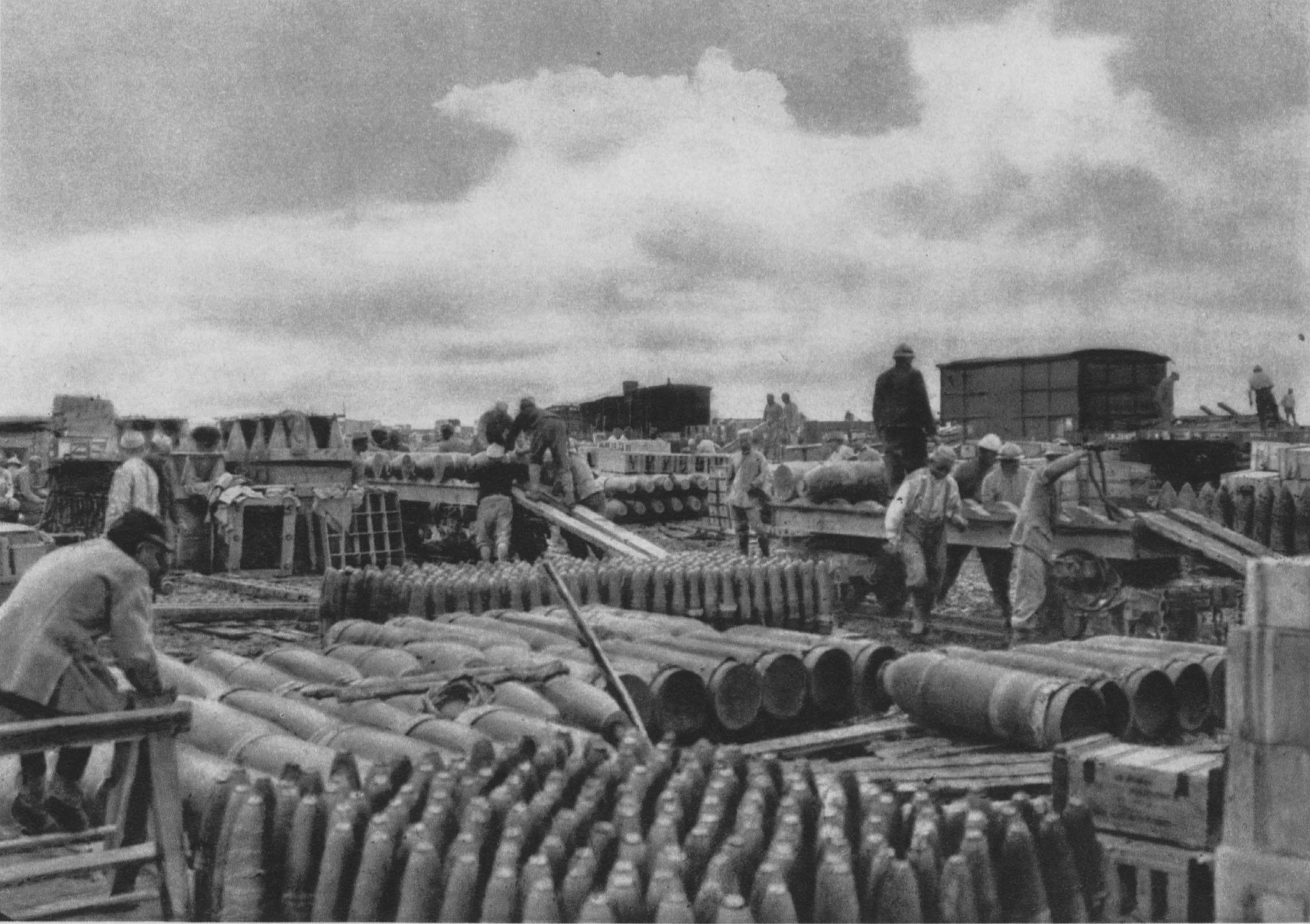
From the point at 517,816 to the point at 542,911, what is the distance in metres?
0.50

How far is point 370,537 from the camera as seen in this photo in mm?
18078

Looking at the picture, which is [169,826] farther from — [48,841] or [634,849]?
[634,849]

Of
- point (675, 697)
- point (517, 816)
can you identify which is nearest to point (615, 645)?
point (675, 697)

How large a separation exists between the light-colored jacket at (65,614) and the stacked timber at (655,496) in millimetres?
16277

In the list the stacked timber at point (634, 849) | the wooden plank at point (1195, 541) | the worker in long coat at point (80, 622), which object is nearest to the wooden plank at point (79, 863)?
the stacked timber at point (634, 849)

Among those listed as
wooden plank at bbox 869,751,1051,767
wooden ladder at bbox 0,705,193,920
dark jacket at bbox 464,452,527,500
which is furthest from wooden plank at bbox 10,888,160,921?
dark jacket at bbox 464,452,527,500

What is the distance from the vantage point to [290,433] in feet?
63.2

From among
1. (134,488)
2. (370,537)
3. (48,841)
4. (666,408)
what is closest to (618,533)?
(134,488)

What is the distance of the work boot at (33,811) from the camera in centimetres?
500

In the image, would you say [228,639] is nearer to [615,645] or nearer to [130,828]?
[615,645]

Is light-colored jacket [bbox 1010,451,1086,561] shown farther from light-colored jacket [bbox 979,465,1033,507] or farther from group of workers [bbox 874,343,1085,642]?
light-colored jacket [bbox 979,465,1033,507]

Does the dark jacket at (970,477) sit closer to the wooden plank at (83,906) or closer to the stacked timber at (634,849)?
the stacked timber at (634,849)

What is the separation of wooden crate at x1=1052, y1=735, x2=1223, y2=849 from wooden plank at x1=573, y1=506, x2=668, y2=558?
276 inches

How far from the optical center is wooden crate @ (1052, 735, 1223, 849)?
421cm
